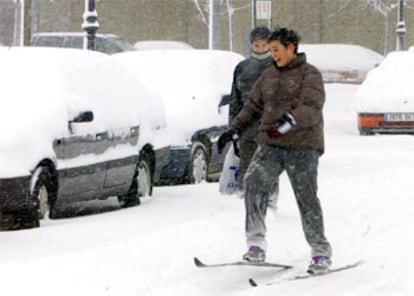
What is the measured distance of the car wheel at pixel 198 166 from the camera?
45.9ft

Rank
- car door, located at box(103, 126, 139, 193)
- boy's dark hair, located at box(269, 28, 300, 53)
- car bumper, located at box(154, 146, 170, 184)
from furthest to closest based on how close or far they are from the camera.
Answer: car bumper, located at box(154, 146, 170, 184), car door, located at box(103, 126, 139, 193), boy's dark hair, located at box(269, 28, 300, 53)

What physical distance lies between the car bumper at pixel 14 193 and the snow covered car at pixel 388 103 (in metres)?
12.1

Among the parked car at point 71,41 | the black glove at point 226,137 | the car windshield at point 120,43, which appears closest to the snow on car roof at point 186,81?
the black glove at point 226,137

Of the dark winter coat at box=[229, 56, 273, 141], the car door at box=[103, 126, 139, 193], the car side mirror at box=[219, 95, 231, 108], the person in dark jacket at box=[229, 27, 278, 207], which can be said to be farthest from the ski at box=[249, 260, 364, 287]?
the car side mirror at box=[219, 95, 231, 108]

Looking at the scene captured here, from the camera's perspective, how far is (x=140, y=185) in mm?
12148

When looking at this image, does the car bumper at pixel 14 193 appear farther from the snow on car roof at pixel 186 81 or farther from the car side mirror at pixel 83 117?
the snow on car roof at pixel 186 81

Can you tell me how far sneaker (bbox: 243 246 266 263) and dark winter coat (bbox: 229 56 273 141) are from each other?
7.55ft

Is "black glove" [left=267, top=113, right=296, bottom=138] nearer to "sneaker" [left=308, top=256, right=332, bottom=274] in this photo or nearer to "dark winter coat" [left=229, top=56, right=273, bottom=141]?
"sneaker" [left=308, top=256, right=332, bottom=274]

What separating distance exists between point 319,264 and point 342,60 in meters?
40.4

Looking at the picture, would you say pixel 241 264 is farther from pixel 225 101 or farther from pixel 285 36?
pixel 225 101

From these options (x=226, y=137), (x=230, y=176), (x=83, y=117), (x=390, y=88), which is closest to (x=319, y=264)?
(x=226, y=137)

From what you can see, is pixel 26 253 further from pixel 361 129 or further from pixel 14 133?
pixel 361 129

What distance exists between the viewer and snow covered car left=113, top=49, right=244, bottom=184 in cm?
1392

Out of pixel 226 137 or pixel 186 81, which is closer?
pixel 226 137
